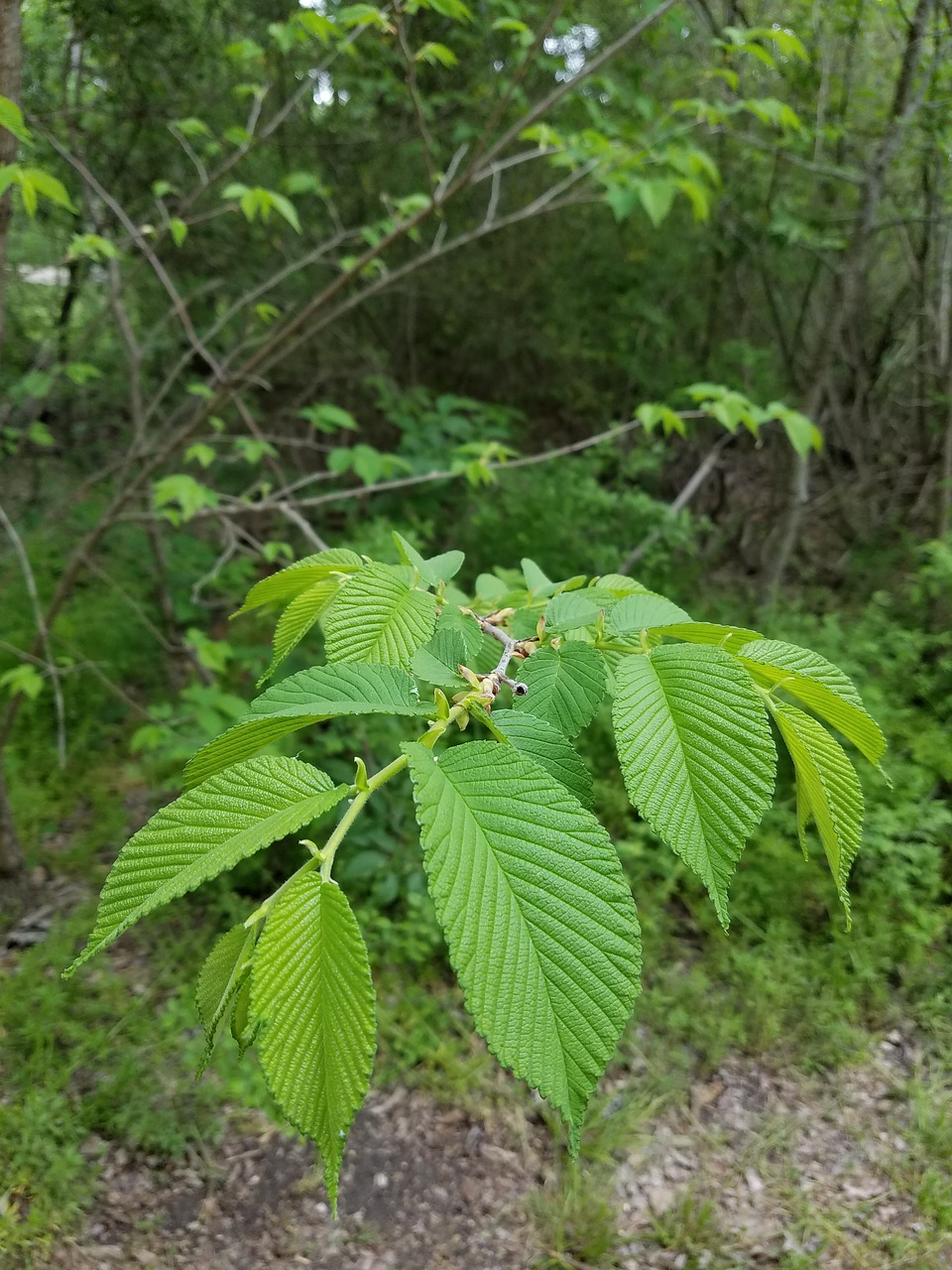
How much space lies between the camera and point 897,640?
3.19 m

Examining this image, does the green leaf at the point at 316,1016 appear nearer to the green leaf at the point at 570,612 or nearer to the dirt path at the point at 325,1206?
the green leaf at the point at 570,612

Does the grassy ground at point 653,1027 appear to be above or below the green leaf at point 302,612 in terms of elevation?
below

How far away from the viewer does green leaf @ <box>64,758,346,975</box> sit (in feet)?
1.49

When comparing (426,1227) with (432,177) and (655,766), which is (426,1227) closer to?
(655,766)

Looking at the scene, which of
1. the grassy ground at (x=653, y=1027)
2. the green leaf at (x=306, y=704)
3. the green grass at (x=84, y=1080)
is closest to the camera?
the green leaf at (x=306, y=704)

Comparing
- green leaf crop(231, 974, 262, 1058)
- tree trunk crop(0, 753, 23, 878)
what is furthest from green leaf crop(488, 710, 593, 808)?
tree trunk crop(0, 753, 23, 878)

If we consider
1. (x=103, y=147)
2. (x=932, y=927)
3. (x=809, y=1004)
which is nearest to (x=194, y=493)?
(x=103, y=147)

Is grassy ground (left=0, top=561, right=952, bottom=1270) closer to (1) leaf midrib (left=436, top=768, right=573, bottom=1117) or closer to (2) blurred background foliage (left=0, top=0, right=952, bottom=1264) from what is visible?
(2) blurred background foliage (left=0, top=0, right=952, bottom=1264)

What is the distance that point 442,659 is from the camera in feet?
2.15

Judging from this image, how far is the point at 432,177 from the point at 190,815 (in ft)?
6.06

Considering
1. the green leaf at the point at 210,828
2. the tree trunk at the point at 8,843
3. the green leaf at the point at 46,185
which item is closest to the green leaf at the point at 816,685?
the green leaf at the point at 210,828

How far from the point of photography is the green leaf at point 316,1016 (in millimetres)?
429

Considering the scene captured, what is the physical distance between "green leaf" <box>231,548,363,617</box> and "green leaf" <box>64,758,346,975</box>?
1.12 ft

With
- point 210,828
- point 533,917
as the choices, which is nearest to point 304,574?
point 210,828
